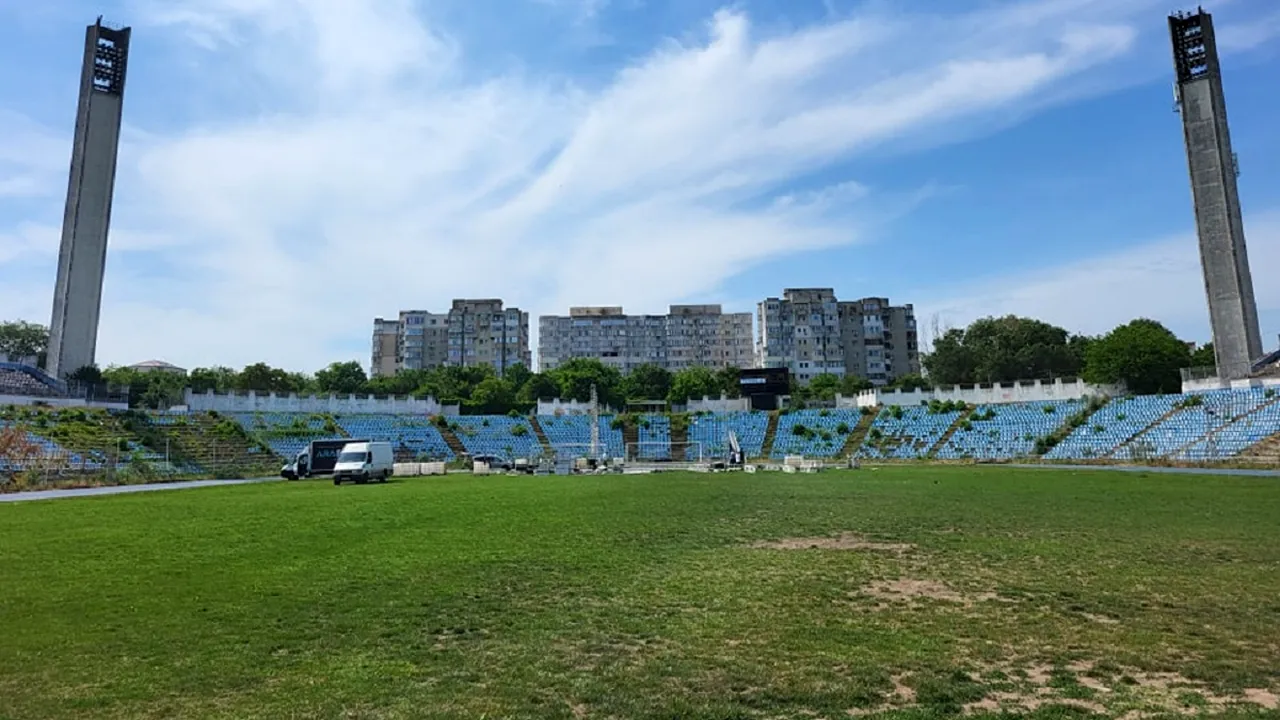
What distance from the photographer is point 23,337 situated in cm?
9481

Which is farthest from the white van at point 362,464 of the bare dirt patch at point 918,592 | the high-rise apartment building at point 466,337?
the high-rise apartment building at point 466,337

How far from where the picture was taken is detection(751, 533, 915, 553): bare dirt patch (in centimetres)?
1355

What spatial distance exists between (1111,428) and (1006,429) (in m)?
7.56

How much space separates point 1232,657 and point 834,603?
389cm

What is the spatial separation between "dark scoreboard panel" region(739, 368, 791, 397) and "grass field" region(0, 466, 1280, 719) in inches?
2644

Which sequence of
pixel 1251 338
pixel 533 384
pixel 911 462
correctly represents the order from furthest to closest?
pixel 533 384 < pixel 1251 338 < pixel 911 462

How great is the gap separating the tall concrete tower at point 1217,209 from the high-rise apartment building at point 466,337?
107m

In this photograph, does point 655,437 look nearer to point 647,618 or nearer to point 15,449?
point 15,449

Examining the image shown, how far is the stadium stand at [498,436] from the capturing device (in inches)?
2618

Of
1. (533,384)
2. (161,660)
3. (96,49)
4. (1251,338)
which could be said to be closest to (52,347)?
(96,49)

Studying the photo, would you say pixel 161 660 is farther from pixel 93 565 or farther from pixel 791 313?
pixel 791 313

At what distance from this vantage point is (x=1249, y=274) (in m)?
63.3

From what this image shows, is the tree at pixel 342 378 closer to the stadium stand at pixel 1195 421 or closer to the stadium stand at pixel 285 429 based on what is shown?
the stadium stand at pixel 285 429

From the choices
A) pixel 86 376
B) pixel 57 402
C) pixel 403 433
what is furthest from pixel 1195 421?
pixel 86 376
